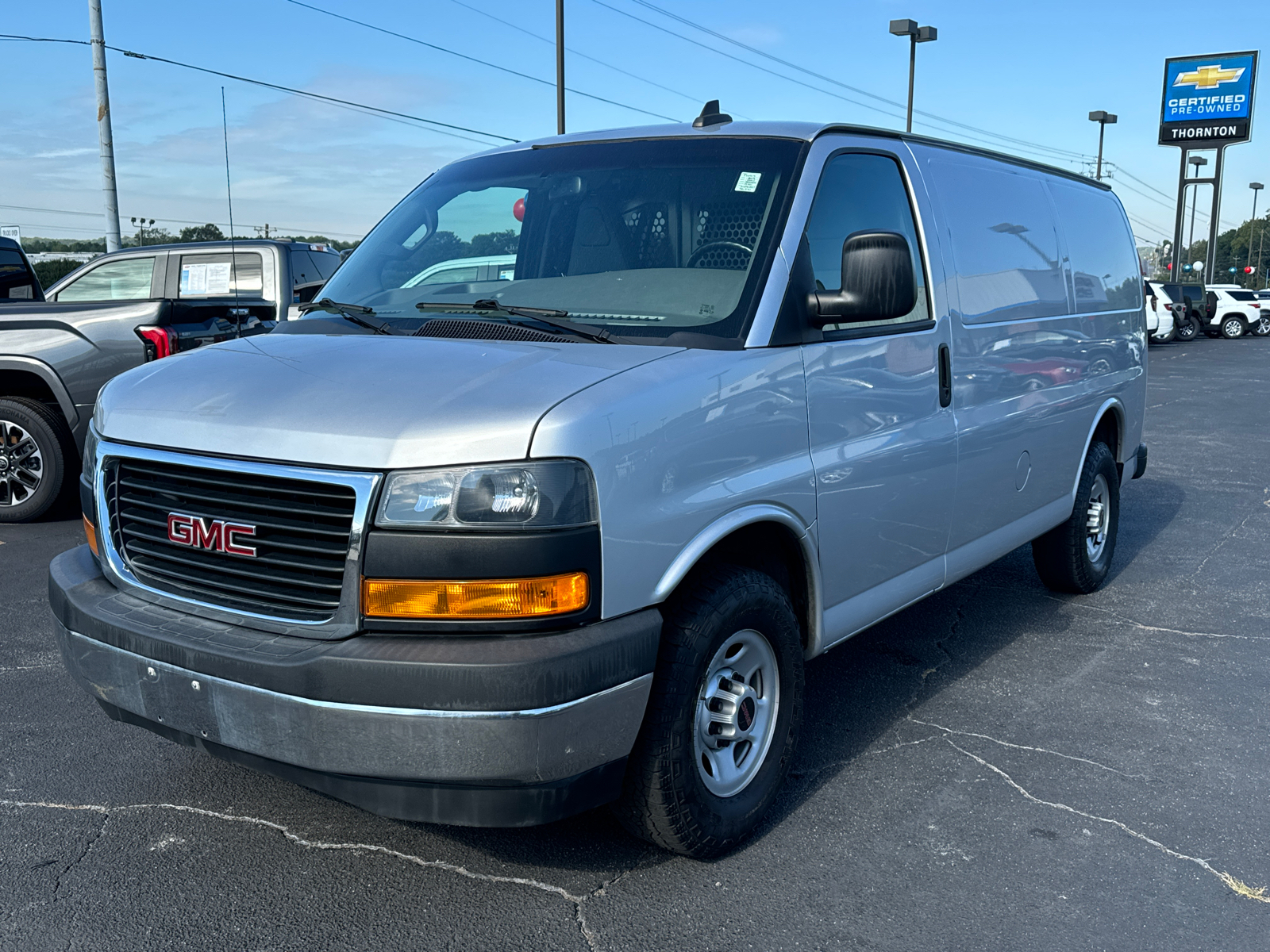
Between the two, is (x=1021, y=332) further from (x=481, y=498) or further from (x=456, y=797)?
(x=456, y=797)

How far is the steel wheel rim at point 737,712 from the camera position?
3.17m

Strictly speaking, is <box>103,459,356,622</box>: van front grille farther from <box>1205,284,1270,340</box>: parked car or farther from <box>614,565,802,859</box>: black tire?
<box>1205,284,1270,340</box>: parked car

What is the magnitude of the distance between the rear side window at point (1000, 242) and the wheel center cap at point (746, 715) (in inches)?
71.6

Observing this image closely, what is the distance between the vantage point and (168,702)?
2.87m

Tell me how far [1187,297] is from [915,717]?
3629 centimetres

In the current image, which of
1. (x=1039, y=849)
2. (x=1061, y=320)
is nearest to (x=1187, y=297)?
(x=1061, y=320)

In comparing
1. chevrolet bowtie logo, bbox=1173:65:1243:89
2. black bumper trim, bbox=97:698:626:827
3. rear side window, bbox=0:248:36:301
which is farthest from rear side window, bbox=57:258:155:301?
chevrolet bowtie logo, bbox=1173:65:1243:89

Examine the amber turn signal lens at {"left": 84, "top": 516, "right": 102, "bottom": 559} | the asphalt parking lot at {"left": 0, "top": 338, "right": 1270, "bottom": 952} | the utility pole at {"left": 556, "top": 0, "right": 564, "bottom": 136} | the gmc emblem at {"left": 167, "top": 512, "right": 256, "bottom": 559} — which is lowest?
the asphalt parking lot at {"left": 0, "top": 338, "right": 1270, "bottom": 952}

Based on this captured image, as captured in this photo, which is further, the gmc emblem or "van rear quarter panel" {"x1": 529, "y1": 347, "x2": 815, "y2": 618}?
the gmc emblem

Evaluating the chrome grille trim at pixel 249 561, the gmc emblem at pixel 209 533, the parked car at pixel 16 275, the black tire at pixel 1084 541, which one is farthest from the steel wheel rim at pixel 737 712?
the parked car at pixel 16 275

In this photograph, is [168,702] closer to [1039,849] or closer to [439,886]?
[439,886]

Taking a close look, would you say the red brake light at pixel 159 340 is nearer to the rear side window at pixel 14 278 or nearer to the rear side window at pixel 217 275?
the rear side window at pixel 217 275

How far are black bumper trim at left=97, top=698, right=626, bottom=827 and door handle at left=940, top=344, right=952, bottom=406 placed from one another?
206 cm

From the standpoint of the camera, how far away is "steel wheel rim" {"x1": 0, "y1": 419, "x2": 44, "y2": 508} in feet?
25.6
